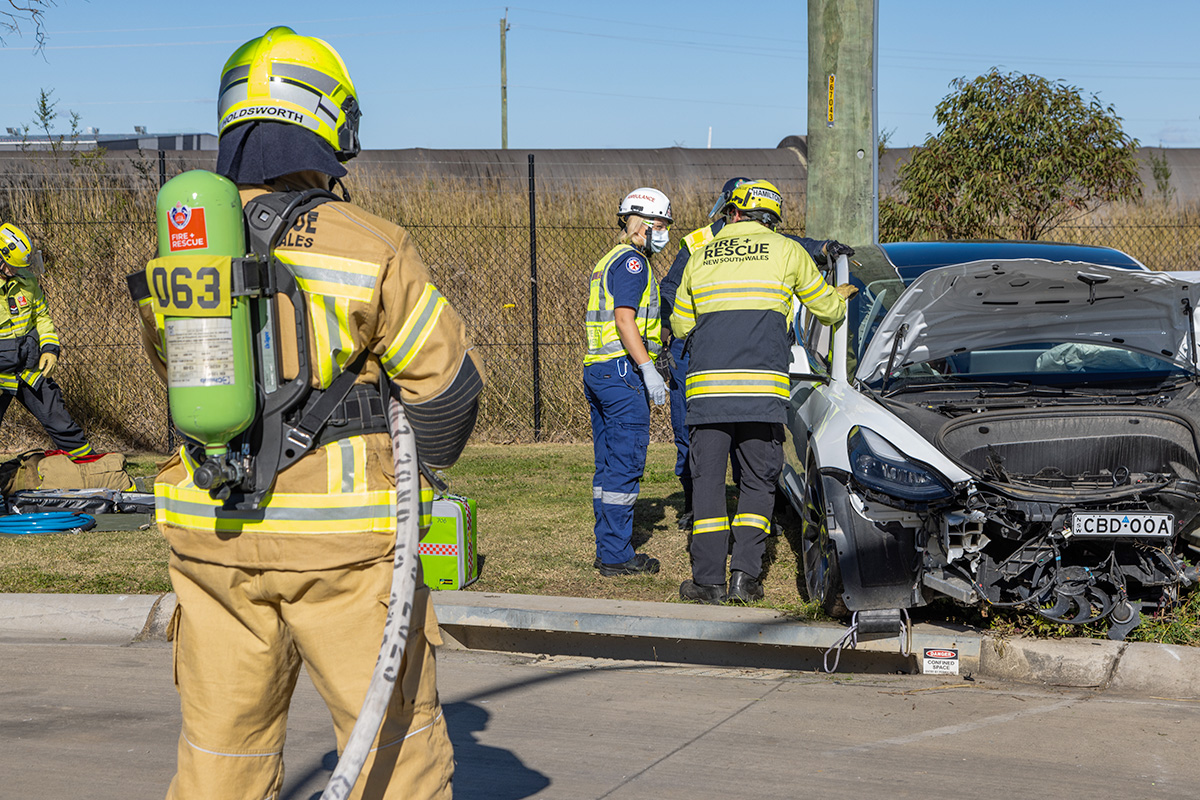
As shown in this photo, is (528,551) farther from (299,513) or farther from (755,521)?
(299,513)

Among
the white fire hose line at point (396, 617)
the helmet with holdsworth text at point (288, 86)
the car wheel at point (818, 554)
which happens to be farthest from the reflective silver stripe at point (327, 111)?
the car wheel at point (818, 554)

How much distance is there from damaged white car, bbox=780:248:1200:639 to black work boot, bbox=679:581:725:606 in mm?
450

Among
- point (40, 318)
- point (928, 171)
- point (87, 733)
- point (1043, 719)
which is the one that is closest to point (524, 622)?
point (87, 733)

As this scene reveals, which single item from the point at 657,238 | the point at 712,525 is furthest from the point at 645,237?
the point at 712,525

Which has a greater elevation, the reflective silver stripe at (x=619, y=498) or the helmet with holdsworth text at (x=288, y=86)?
the helmet with holdsworth text at (x=288, y=86)

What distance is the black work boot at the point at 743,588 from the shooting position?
607 cm

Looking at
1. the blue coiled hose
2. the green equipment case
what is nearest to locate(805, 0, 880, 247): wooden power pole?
the green equipment case

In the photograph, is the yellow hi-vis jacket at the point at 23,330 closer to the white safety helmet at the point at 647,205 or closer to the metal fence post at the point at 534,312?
the metal fence post at the point at 534,312

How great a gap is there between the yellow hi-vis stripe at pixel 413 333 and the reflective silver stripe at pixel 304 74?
515 mm

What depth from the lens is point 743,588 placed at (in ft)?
19.9

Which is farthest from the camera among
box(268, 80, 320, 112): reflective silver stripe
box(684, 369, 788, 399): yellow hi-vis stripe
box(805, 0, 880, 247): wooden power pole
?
box(805, 0, 880, 247): wooden power pole

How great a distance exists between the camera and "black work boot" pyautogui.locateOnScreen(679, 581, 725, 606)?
6082 millimetres

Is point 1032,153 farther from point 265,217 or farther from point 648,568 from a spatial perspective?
point 265,217

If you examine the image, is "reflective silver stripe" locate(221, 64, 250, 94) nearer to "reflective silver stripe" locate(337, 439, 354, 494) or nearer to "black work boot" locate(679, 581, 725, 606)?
"reflective silver stripe" locate(337, 439, 354, 494)
